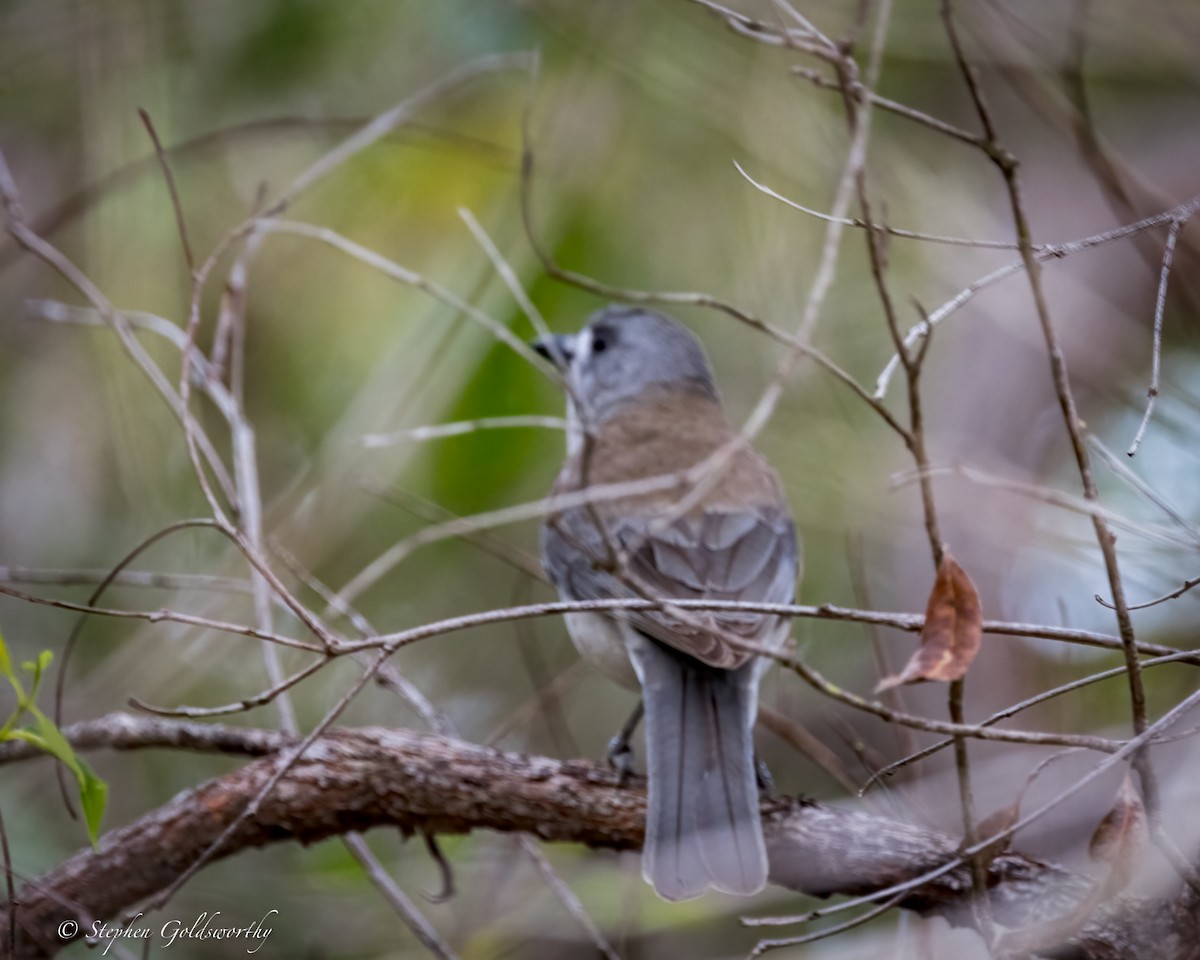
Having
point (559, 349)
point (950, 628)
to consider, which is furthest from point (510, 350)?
point (950, 628)

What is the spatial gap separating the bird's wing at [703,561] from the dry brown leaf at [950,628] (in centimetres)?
122

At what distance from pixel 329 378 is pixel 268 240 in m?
0.75

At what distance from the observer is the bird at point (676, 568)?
2.89 metres

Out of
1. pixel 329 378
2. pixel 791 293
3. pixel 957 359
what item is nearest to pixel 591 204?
pixel 791 293

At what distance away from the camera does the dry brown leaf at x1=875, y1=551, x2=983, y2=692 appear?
6.43ft

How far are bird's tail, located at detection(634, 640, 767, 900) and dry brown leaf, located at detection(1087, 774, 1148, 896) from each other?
96cm

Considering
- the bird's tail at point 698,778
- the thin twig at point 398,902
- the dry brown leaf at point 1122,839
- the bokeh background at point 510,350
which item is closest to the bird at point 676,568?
the bird's tail at point 698,778

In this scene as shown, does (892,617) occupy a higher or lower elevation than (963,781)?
higher

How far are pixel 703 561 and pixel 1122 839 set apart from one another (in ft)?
5.69

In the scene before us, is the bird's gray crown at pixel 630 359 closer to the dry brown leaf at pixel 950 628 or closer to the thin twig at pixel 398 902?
the thin twig at pixel 398 902

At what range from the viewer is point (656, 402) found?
482cm

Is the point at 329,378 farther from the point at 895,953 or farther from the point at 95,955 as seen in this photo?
the point at 895,953

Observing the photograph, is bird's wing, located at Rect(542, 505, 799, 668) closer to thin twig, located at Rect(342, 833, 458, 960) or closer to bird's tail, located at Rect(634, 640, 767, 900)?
bird's tail, located at Rect(634, 640, 767, 900)

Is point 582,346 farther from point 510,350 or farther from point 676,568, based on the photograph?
point 676,568
